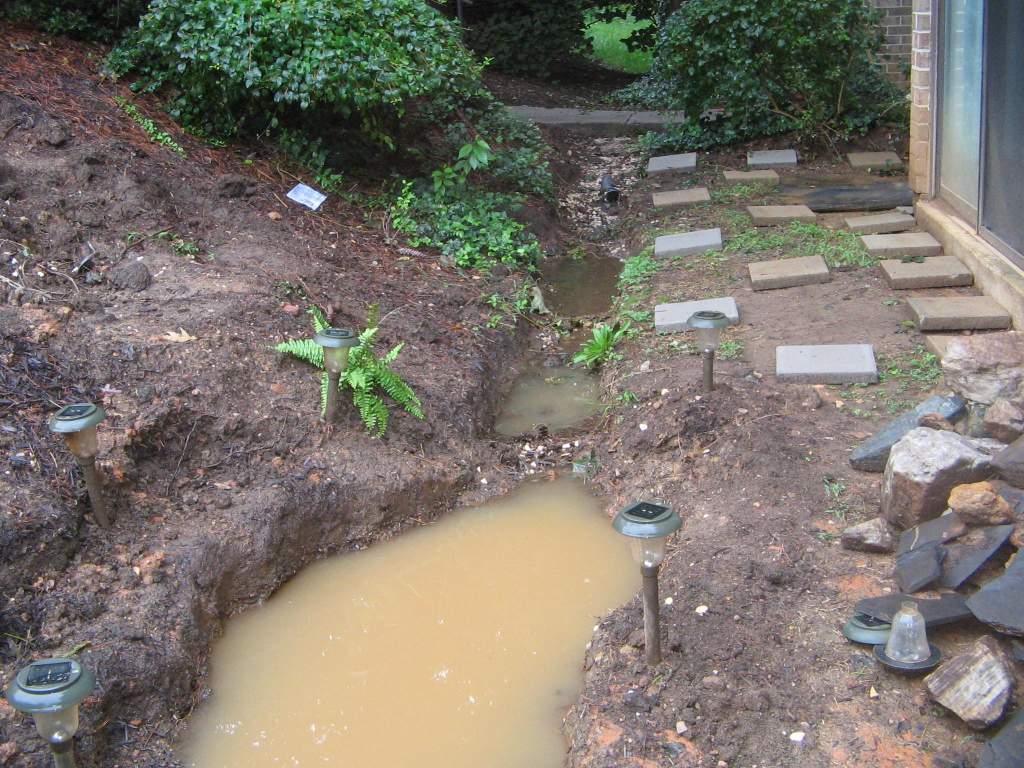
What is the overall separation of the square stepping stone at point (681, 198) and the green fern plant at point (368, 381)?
402 centimetres

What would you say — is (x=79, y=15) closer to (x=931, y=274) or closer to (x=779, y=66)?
(x=779, y=66)

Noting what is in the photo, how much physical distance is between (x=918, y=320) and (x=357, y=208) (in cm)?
418

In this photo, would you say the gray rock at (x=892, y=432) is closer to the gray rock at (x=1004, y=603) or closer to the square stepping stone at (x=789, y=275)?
the gray rock at (x=1004, y=603)

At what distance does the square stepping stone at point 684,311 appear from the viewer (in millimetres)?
6387

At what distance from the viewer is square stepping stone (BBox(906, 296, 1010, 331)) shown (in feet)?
19.1

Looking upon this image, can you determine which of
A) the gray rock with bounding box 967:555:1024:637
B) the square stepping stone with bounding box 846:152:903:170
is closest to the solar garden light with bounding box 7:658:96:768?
the gray rock with bounding box 967:555:1024:637

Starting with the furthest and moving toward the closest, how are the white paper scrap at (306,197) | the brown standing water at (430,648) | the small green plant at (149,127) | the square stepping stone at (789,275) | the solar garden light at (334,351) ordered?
the white paper scrap at (306,197) → the small green plant at (149,127) → the square stepping stone at (789,275) → the solar garden light at (334,351) → the brown standing water at (430,648)

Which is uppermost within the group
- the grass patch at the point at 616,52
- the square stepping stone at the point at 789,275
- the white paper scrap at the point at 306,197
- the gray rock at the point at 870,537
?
the grass patch at the point at 616,52

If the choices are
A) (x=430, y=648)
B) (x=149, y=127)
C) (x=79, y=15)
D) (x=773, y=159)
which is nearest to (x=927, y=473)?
(x=430, y=648)

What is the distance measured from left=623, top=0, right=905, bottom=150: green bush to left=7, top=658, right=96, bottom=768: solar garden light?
844cm

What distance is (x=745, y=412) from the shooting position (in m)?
5.23

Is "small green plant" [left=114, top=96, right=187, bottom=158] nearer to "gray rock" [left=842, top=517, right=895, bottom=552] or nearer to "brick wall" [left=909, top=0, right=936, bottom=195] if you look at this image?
"gray rock" [left=842, top=517, right=895, bottom=552]

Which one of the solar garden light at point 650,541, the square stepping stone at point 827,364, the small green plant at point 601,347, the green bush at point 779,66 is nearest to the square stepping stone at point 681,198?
the green bush at point 779,66

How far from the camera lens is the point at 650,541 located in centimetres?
344
